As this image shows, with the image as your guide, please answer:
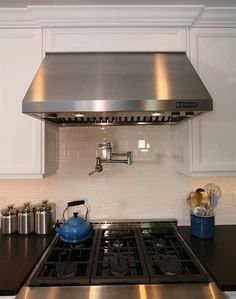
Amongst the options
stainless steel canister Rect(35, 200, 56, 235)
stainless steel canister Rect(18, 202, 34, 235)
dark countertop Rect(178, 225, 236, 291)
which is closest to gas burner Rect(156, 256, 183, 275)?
dark countertop Rect(178, 225, 236, 291)

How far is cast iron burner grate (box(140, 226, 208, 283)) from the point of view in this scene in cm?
102

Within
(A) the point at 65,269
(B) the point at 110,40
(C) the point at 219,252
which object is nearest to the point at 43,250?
(A) the point at 65,269

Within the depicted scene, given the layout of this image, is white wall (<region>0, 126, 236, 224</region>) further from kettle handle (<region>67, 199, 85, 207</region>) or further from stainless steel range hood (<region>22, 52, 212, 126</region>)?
stainless steel range hood (<region>22, 52, 212, 126</region>)

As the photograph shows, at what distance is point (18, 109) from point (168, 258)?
1190 mm

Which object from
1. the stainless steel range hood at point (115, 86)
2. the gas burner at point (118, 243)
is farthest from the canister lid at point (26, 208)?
the stainless steel range hood at point (115, 86)

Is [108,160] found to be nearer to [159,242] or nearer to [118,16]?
[159,242]

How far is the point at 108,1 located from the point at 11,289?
1493 millimetres

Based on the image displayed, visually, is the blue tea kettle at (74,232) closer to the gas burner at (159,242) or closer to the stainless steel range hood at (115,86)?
the gas burner at (159,242)

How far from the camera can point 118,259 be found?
1194 mm

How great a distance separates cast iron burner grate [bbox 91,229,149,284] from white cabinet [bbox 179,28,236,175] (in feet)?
1.92

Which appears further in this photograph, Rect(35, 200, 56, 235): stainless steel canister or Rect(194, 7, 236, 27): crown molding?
Rect(35, 200, 56, 235): stainless steel canister

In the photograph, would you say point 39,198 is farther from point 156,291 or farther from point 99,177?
point 156,291

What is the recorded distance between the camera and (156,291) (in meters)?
0.96

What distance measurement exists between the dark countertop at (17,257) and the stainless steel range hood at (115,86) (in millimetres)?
754
